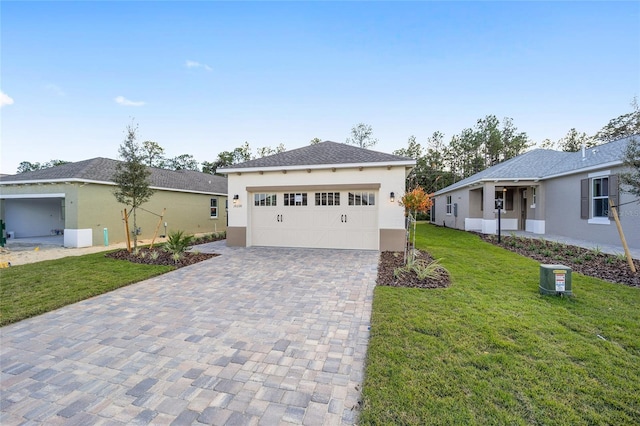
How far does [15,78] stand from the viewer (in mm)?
9688

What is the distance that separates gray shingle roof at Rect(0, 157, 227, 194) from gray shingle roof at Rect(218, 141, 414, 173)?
6601 mm

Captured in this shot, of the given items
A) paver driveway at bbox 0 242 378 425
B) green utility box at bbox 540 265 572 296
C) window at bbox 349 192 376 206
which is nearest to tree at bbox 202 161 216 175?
window at bbox 349 192 376 206

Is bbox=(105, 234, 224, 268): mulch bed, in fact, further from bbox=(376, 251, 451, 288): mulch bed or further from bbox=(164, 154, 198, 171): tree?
bbox=(164, 154, 198, 171): tree

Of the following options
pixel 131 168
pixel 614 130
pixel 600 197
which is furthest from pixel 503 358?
pixel 614 130

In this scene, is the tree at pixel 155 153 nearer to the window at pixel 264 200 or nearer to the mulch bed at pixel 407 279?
the window at pixel 264 200

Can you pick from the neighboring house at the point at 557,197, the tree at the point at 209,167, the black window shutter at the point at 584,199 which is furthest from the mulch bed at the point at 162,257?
the tree at the point at 209,167

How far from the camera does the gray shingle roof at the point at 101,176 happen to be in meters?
12.0

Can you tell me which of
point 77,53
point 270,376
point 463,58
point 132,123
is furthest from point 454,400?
point 77,53

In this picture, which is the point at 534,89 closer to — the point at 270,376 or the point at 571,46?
the point at 571,46

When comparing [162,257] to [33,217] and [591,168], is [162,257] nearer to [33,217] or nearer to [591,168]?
[33,217]

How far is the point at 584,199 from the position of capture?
11289mm

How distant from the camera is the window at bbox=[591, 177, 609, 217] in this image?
1031 centimetres

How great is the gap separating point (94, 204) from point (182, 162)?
35.8 metres

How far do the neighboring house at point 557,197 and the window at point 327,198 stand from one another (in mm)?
7933
